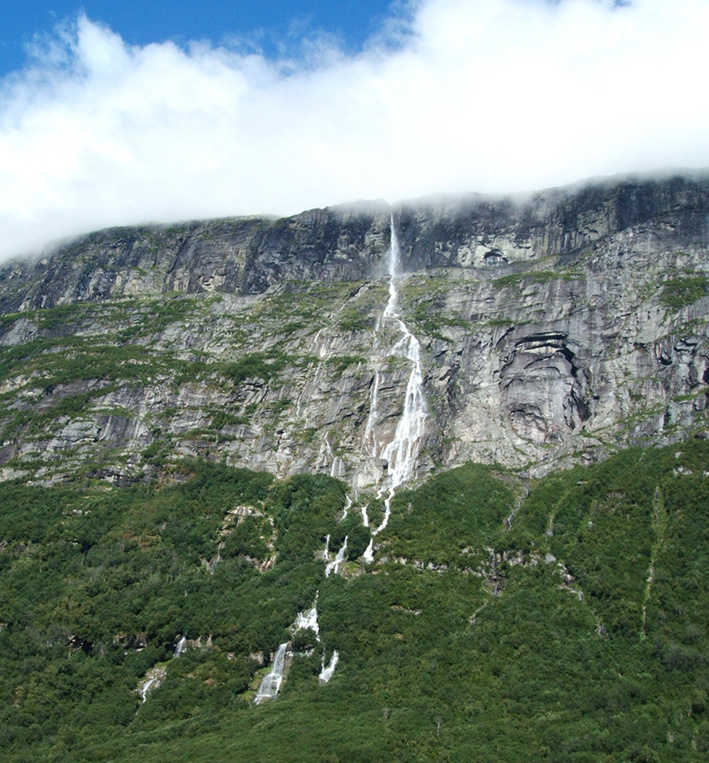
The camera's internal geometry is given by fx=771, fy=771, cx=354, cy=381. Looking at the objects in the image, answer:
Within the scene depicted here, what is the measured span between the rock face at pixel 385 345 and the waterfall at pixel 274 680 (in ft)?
125

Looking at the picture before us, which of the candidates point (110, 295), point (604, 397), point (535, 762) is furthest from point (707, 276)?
point (110, 295)

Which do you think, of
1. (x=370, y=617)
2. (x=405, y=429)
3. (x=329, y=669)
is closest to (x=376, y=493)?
(x=405, y=429)

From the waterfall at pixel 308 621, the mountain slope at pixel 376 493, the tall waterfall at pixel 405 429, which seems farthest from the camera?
the tall waterfall at pixel 405 429

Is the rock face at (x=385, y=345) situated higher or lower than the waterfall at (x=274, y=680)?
higher

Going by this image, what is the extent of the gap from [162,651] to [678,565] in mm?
60928

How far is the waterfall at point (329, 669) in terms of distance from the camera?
281ft

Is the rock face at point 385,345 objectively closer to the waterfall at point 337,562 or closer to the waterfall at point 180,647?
the waterfall at point 337,562

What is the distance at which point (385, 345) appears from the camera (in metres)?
146

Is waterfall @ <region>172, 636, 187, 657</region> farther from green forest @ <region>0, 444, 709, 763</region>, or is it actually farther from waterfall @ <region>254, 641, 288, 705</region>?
waterfall @ <region>254, 641, 288, 705</region>

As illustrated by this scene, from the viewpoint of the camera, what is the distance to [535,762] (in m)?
66.6

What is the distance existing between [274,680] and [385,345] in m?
73.8

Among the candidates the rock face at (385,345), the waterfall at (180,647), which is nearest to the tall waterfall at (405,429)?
the rock face at (385,345)

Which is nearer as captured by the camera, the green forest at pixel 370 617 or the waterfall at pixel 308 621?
the green forest at pixel 370 617

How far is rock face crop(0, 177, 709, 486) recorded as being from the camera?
12356 centimetres
